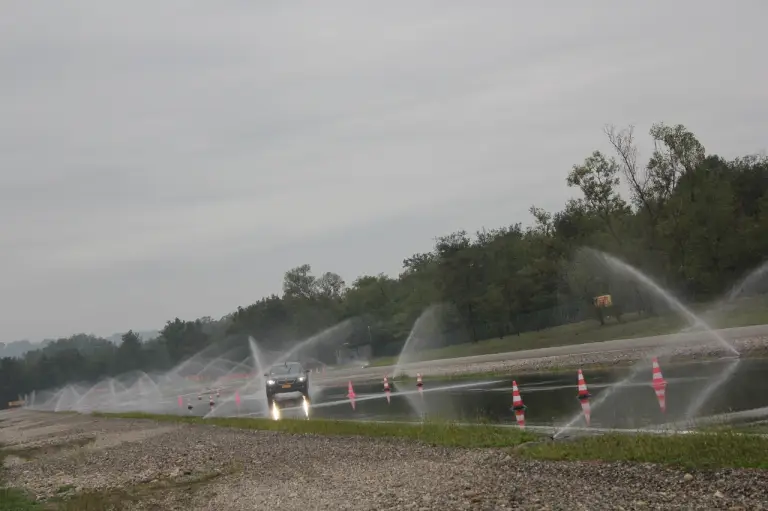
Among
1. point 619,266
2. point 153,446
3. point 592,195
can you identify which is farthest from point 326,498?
point 592,195

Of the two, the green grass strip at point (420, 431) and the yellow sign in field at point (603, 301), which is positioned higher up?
the yellow sign in field at point (603, 301)

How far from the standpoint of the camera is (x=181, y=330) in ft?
506

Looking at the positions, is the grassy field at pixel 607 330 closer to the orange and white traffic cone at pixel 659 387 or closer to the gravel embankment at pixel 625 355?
the gravel embankment at pixel 625 355

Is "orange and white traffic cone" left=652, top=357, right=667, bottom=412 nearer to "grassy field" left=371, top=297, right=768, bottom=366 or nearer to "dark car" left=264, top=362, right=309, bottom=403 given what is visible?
A: "grassy field" left=371, top=297, right=768, bottom=366

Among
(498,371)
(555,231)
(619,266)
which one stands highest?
(555,231)

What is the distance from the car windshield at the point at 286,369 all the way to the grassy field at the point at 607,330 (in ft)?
65.0

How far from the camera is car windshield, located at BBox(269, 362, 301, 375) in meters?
37.4

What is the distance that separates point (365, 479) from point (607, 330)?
40.8m

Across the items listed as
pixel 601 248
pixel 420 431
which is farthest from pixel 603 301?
pixel 420 431

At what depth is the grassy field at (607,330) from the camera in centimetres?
4066

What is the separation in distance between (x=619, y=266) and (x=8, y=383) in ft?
527

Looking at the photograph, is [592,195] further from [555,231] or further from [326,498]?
[326,498]

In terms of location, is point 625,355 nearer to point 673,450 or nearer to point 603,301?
point 673,450

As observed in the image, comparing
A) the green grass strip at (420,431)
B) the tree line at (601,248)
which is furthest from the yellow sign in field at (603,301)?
the green grass strip at (420,431)
